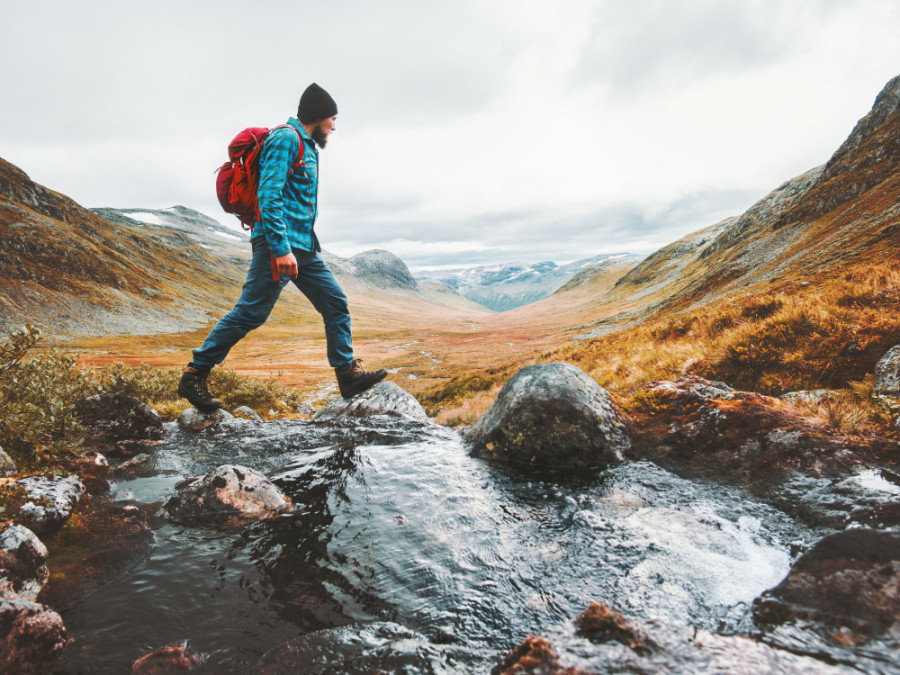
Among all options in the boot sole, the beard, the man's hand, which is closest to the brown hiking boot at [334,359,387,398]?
the boot sole

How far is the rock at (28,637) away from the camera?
236 cm

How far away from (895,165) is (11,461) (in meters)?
68.8

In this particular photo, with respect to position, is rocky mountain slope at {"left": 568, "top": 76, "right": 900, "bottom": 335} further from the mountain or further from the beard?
the mountain

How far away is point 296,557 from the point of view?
398 cm

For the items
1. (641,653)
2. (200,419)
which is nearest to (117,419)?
(200,419)

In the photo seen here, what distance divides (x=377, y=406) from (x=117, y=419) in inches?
200

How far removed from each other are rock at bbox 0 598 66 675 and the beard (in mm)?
7247

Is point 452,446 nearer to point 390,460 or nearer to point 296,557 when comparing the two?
point 390,460

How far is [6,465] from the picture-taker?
4.56m

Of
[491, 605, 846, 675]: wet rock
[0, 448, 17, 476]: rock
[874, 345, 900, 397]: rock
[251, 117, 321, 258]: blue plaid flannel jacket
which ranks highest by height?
[251, 117, 321, 258]: blue plaid flannel jacket

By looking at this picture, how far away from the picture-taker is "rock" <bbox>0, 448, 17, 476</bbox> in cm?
447

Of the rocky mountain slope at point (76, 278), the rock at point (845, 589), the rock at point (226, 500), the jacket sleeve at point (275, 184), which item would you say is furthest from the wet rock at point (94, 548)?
the rocky mountain slope at point (76, 278)

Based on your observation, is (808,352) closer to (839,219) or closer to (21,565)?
(21,565)

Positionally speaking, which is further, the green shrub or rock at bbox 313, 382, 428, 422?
rock at bbox 313, 382, 428, 422
